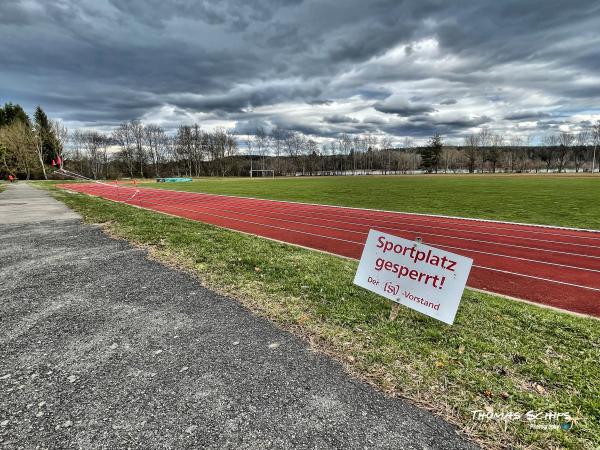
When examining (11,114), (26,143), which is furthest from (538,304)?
(11,114)

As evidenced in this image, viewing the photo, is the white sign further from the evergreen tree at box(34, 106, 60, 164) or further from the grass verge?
the evergreen tree at box(34, 106, 60, 164)

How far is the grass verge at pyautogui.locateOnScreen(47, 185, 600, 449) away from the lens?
2.73 meters

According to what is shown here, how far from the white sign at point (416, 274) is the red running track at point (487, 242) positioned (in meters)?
3.40

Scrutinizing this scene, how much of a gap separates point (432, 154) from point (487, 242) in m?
126

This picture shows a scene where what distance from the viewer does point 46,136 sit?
6775 centimetres

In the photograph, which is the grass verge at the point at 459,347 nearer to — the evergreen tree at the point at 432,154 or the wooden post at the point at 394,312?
the wooden post at the point at 394,312

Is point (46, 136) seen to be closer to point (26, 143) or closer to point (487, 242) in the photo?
point (26, 143)

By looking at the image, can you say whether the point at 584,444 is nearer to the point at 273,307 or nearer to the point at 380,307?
the point at 380,307

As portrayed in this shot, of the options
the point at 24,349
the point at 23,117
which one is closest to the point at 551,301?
the point at 24,349

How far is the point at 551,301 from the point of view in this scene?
20.1 ft

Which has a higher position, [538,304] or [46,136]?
[46,136]

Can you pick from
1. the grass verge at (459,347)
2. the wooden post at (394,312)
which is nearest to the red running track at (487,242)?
the grass verge at (459,347)

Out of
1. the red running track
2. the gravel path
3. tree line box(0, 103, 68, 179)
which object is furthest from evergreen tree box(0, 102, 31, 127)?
the gravel path

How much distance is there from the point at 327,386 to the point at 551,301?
207 inches
